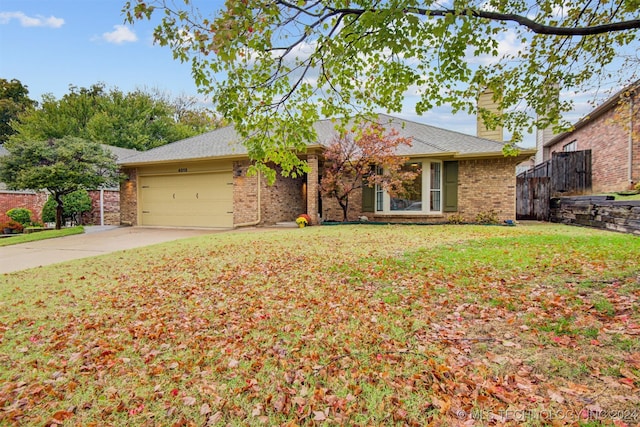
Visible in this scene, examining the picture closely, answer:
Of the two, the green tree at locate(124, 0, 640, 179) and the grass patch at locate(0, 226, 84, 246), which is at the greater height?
the green tree at locate(124, 0, 640, 179)

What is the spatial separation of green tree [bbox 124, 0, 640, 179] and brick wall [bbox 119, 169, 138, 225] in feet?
37.8

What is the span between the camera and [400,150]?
12.1 metres

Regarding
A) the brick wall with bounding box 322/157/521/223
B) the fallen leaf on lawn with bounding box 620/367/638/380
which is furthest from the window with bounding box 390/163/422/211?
the fallen leaf on lawn with bounding box 620/367/638/380

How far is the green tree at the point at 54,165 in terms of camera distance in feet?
35.5

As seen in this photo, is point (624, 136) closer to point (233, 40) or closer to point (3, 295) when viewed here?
point (233, 40)

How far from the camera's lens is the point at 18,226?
12.9 metres

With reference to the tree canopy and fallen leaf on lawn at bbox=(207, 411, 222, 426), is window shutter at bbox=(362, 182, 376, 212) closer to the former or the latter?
fallen leaf on lawn at bbox=(207, 411, 222, 426)

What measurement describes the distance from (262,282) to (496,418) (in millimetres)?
3451

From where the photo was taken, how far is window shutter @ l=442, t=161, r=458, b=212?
12.1 metres

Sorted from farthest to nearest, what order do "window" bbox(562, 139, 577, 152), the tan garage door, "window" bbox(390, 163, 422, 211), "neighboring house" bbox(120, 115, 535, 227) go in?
"window" bbox(562, 139, 577, 152) → the tan garage door → "window" bbox(390, 163, 422, 211) → "neighboring house" bbox(120, 115, 535, 227)

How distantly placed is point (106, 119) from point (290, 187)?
18311 mm

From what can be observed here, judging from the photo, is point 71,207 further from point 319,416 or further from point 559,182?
point 559,182

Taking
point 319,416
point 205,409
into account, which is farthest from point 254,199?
point 319,416

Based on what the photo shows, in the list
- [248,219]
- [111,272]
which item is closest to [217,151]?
[248,219]
